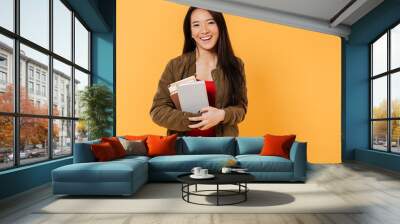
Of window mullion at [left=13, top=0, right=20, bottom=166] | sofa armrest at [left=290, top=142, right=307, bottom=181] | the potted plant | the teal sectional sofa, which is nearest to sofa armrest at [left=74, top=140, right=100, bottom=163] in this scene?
the teal sectional sofa

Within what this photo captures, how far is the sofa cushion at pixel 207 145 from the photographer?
669cm

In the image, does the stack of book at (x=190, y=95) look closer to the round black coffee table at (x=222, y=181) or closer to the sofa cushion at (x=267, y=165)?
the sofa cushion at (x=267, y=165)

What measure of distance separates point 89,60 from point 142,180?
387cm

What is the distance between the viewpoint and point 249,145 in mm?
6742

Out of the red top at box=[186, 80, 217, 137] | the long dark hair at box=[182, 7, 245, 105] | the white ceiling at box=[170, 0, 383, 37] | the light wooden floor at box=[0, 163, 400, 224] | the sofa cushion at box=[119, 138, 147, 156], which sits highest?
the white ceiling at box=[170, 0, 383, 37]

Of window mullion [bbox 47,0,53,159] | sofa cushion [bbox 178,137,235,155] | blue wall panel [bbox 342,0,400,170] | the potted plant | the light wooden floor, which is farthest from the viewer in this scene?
blue wall panel [bbox 342,0,400,170]

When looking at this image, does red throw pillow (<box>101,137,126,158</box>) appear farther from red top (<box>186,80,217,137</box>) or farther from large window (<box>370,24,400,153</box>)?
large window (<box>370,24,400,153</box>)

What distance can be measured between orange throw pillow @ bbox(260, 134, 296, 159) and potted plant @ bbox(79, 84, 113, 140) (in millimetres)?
3244

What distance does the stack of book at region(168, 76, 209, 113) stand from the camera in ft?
24.0

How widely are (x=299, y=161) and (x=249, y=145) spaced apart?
103cm

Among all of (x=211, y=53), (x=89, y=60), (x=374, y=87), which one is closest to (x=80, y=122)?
(x=89, y=60)

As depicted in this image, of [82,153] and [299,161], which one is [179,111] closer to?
[82,153]

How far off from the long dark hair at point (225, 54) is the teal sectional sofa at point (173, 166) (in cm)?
119

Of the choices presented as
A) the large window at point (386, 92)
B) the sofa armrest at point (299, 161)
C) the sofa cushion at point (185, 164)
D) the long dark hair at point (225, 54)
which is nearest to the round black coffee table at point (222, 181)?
the sofa cushion at point (185, 164)
